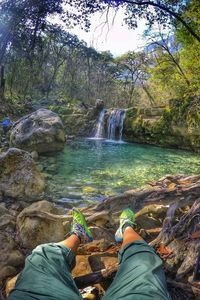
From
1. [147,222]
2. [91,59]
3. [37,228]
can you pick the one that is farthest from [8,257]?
[91,59]

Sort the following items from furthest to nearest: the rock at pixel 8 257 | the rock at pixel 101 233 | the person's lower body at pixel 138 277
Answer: the rock at pixel 101 233 → the rock at pixel 8 257 → the person's lower body at pixel 138 277

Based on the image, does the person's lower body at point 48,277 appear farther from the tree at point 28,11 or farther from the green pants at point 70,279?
the tree at point 28,11

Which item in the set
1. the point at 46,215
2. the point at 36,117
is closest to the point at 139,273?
the point at 46,215

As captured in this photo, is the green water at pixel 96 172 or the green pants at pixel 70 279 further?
the green water at pixel 96 172

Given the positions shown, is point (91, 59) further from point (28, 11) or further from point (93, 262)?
point (93, 262)

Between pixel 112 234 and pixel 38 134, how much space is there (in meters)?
10.00

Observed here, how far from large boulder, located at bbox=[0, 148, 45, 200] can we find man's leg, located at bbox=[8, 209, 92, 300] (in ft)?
14.5

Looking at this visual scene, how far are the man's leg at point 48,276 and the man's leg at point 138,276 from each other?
1.01 ft

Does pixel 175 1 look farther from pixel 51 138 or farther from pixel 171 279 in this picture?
pixel 51 138

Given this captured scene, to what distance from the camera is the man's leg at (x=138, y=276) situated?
189cm

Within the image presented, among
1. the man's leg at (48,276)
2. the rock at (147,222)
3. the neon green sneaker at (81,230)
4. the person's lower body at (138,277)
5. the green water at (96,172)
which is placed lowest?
the green water at (96,172)

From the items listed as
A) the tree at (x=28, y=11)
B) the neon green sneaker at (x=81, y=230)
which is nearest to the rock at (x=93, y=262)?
the neon green sneaker at (x=81, y=230)

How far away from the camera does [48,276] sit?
2.12m

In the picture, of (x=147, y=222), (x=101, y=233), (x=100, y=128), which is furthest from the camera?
(x=100, y=128)
